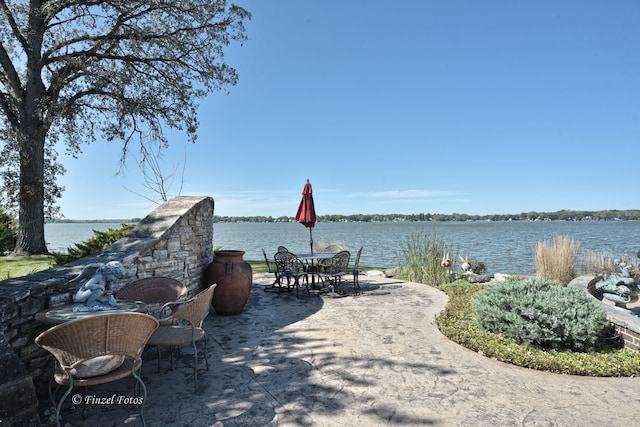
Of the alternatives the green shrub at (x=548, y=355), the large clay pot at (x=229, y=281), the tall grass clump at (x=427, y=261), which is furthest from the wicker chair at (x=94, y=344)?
the tall grass clump at (x=427, y=261)

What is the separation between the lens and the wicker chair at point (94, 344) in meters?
2.01

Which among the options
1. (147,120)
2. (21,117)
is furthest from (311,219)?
(21,117)

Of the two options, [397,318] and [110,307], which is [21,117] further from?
[397,318]

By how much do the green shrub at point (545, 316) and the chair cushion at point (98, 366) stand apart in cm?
369

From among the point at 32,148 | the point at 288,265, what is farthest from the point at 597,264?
the point at 32,148

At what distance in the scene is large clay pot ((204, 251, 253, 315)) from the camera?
197 inches

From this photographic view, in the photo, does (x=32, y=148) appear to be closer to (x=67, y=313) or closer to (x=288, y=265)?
(x=288, y=265)

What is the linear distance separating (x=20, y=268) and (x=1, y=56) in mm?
6950

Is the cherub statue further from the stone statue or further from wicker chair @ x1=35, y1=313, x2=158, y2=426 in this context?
the stone statue

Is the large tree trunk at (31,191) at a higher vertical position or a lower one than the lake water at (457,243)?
higher

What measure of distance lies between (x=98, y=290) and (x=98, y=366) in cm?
59

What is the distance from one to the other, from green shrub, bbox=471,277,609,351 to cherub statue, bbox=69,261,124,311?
381cm

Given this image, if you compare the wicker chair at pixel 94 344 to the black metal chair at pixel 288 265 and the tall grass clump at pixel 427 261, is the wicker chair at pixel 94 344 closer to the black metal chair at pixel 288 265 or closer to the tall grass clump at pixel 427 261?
the black metal chair at pixel 288 265

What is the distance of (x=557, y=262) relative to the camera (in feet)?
24.6
